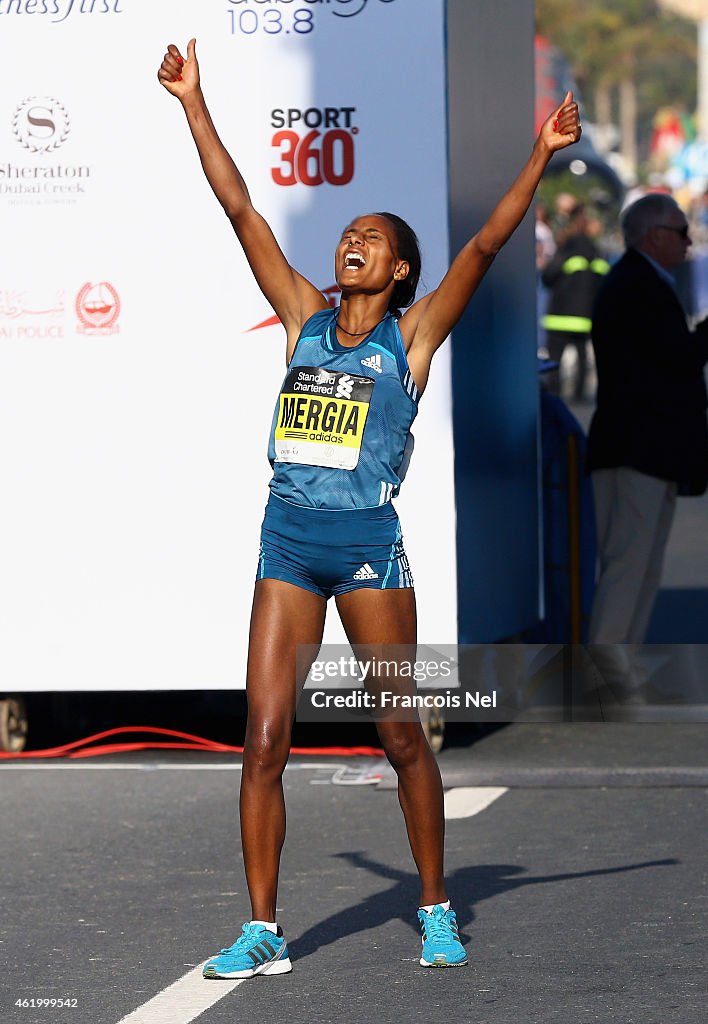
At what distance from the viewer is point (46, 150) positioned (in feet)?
25.3

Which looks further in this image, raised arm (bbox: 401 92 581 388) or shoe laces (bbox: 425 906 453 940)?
shoe laces (bbox: 425 906 453 940)

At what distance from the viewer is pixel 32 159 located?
7.74 m

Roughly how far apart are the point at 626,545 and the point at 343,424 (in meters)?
3.91

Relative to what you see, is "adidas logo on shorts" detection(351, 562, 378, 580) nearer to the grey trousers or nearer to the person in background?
the grey trousers

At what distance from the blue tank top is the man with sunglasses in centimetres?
369

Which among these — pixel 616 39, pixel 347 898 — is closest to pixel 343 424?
pixel 347 898

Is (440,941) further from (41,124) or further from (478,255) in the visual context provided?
(41,124)

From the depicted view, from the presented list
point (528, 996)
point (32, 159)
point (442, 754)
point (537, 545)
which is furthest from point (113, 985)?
point (537, 545)

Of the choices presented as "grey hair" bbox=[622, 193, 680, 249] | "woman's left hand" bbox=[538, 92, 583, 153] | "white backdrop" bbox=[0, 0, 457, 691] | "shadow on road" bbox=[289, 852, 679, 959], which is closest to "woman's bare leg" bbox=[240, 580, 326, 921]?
"shadow on road" bbox=[289, 852, 679, 959]

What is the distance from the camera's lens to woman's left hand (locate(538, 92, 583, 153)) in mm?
5066

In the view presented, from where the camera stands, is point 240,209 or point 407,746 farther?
point 240,209

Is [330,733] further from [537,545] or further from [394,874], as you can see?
[394,874]

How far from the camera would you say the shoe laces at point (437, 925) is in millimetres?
5293

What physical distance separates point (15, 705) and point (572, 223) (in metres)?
14.3
